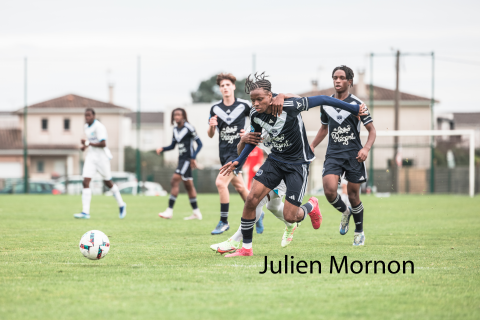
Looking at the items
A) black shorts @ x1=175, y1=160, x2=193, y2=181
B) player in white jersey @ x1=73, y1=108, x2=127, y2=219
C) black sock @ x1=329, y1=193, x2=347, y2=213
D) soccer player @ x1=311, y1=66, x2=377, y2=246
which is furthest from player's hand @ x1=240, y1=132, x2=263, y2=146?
player in white jersey @ x1=73, y1=108, x2=127, y2=219

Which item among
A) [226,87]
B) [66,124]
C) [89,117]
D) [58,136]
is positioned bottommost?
[89,117]

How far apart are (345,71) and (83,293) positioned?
4387mm

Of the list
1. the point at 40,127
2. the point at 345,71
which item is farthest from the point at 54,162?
the point at 345,71

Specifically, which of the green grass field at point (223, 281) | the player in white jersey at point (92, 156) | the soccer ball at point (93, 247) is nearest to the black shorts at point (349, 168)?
the green grass field at point (223, 281)

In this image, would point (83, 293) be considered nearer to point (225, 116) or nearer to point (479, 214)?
point (225, 116)

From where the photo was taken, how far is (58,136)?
38.8 meters

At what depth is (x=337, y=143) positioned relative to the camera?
7.66m

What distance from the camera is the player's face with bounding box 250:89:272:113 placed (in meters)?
6.01

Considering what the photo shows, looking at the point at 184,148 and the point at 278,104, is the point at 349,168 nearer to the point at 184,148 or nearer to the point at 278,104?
the point at 278,104

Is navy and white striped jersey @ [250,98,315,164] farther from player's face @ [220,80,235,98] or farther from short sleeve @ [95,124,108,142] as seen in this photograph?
short sleeve @ [95,124,108,142]

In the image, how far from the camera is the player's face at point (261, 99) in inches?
237

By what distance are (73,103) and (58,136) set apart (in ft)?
11.8

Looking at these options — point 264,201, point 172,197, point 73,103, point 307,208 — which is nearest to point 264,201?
point 264,201

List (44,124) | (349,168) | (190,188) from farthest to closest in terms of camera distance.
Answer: (44,124) < (190,188) < (349,168)
